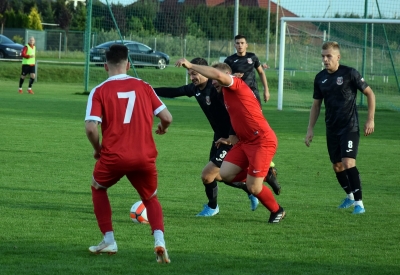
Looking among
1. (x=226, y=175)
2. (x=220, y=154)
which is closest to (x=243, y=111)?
(x=226, y=175)

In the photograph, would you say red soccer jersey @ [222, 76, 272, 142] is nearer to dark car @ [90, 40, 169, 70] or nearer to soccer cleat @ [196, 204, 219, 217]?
soccer cleat @ [196, 204, 219, 217]

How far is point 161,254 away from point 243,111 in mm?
2075

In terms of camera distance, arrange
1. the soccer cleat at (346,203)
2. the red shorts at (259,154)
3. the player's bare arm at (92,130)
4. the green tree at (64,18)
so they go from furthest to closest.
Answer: the green tree at (64,18)
the soccer cleat at (346,203)
the red shorts at (259,154)
the player's bare arm at (92,130)

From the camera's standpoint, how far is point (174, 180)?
10.6 meters

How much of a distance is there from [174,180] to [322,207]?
8.00ft

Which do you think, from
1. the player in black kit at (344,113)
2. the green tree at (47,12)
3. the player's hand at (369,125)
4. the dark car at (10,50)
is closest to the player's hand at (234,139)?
the player in black kit at (344,113)

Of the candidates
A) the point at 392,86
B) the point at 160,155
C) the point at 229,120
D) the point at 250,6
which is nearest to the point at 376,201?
the point at 229,120

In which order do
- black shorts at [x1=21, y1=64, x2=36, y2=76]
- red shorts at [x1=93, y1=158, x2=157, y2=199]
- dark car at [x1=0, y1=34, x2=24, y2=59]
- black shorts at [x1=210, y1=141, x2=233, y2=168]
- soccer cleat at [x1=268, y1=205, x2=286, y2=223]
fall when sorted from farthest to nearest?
dark car at [x1=0, y1=34, x2=24, y2=59]
black shorts at [x1=21, y1=64, x2=36, y2=76]
black shorts at [x1=210, y1=141, x2=233, y2=168]
soccer cleat at [x1=268, y1=205, x2=286, y2=223]
red shorts at [x1=93, y1=158, x2=157, y2=199]

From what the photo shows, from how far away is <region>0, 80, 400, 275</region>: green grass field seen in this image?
6035 millimetres

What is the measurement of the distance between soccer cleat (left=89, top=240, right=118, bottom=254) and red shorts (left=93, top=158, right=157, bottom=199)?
1.48ft

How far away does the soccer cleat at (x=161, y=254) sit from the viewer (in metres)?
5.88

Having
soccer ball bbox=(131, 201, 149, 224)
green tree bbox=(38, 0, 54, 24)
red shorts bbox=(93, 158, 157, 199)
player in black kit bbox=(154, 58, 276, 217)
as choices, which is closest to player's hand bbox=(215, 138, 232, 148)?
player in black kit bbox=(154, 58, 276, 217)

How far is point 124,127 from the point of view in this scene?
5.92 m

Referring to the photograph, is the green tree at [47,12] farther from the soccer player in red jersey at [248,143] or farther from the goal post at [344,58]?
the soccer player in red jersey at [248,143]
